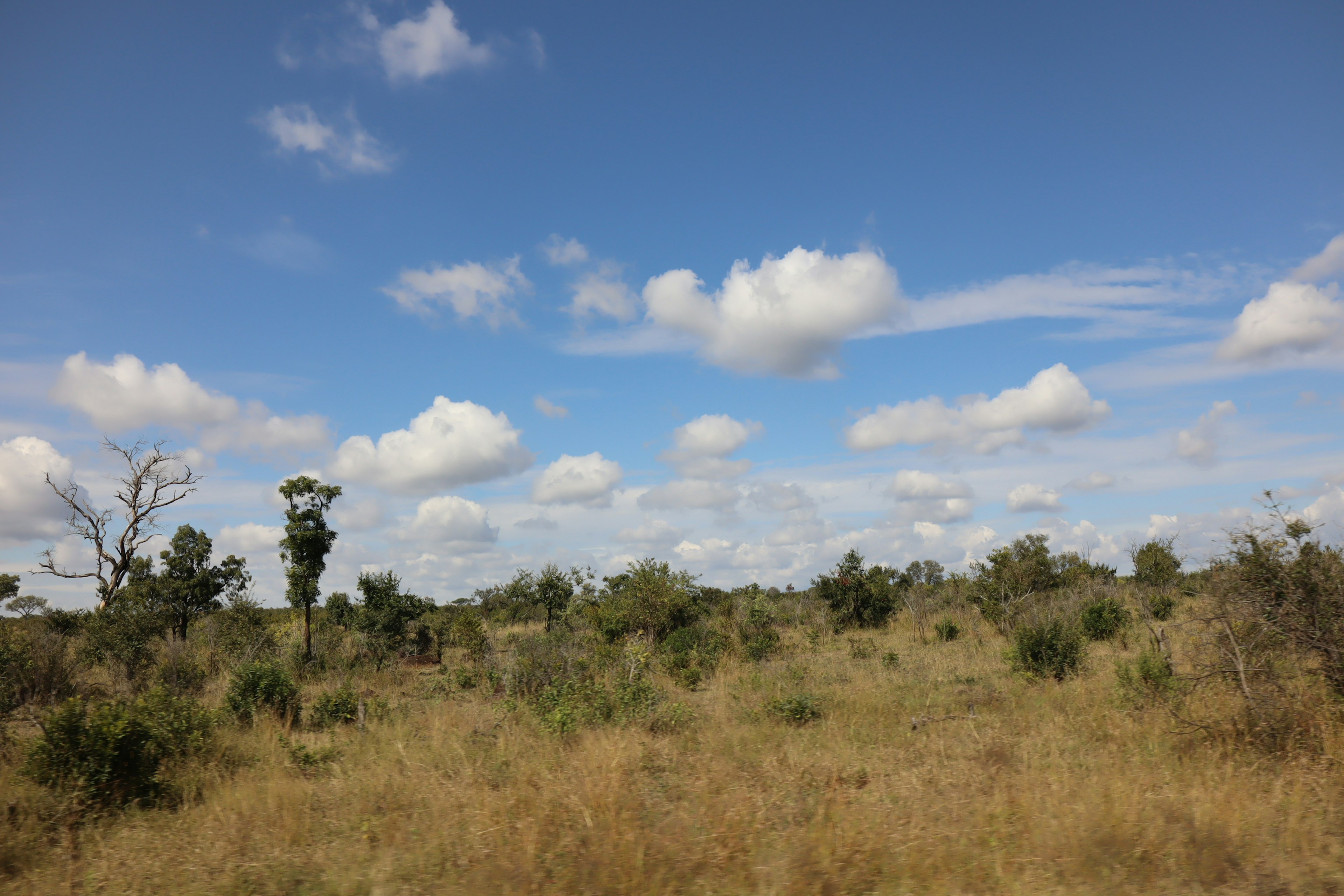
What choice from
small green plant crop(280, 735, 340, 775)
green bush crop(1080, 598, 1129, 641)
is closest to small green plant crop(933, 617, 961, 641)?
green bush crop(1080, 598, 1129, 641)

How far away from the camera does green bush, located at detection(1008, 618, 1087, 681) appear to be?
13359 millimetres

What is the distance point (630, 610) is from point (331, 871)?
1661cm

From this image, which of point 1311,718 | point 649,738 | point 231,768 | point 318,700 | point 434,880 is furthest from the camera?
point 318,700

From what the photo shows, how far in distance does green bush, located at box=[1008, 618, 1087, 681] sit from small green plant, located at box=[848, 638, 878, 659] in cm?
471

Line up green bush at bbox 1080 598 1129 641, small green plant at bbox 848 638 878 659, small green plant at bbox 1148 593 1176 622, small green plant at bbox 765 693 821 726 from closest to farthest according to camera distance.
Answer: small green plant at bbox 765 693 821 726 < green bush at bbox 1080 598 1129 641 < small green plant at bbox 848 638 878 659 < small green plant at bbox 1148 593 1176 622

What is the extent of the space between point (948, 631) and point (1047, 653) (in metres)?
8.43

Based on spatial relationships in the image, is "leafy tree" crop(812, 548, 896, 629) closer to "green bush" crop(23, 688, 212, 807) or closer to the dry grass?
the dry grass

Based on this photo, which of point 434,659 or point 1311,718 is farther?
point 434,659

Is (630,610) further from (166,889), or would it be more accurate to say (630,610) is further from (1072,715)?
(166,889)

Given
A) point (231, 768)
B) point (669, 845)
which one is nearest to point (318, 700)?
point (231, 768)

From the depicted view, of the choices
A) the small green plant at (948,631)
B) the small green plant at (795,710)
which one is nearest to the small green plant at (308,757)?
the small green plant at (795,710)

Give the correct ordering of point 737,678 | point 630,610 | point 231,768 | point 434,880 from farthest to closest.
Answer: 1. point 630,610
2. point 737,678
3. point 231,768
4. point 434,880

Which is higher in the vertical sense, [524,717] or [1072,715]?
[524,717]

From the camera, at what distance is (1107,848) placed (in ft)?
18.3
